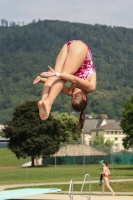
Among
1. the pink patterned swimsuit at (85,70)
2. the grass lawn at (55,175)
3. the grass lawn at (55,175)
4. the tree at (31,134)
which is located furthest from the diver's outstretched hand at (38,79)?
the tree at (31,134)

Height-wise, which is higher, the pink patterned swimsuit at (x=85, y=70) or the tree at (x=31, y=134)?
the tree at (x=31, y=134)

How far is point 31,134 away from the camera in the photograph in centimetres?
7338

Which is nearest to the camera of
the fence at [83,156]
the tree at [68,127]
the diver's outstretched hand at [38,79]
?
the diver's outstretched hand at [38,79]

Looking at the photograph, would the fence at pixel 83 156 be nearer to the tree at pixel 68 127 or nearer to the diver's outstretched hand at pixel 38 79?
the tree at pixel 68 127

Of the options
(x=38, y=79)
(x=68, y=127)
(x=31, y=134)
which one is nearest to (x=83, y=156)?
(x=31, y=134)

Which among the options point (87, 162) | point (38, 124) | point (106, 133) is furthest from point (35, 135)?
point (106, 133)

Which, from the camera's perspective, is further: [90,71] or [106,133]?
[106,133]

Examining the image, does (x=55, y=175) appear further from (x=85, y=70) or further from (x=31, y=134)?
(x=85, y=70)

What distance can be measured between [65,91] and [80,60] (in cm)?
60

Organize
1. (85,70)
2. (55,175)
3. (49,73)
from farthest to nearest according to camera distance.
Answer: (55,175)
(85,70)
(49,73)

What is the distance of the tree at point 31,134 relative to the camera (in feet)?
236

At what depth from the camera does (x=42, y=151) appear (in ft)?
237

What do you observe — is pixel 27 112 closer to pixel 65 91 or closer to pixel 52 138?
pixel 52 138

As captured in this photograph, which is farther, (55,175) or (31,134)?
(31,134)
